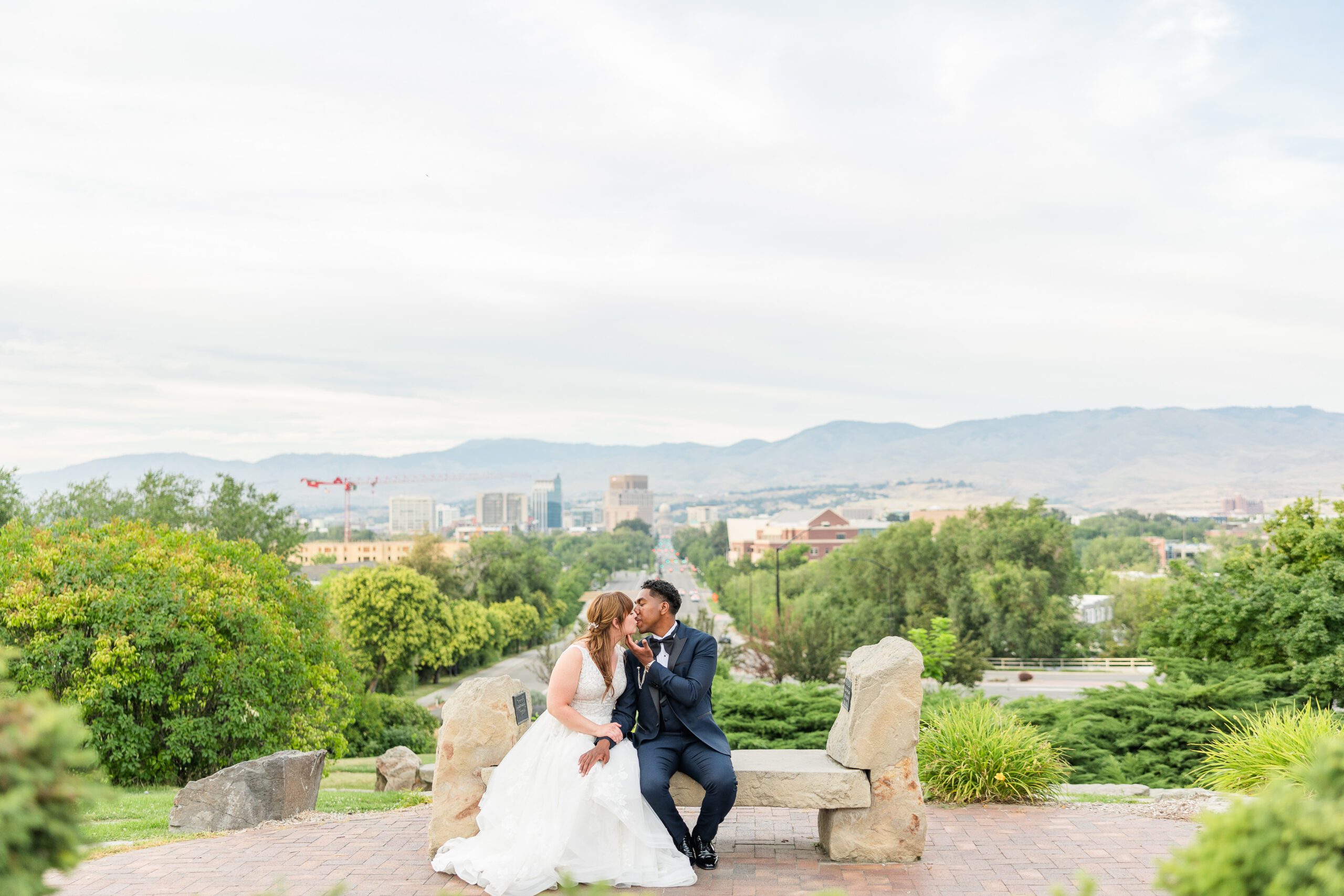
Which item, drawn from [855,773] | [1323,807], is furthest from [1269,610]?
[1323,807]

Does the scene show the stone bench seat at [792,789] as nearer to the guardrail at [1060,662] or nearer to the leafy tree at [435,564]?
the guardrail at [1060,662]

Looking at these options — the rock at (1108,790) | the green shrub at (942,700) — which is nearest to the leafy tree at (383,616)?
the green shrub at (942,700)

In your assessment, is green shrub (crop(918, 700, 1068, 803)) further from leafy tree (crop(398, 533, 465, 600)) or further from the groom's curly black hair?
leafy tree (crop(398, 533, 465, 600))

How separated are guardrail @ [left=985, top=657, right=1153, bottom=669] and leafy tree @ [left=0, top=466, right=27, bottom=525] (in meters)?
42.4

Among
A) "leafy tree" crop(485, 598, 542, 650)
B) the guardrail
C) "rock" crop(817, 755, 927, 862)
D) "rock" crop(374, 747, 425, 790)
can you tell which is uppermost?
"rock" crop(817, 755, 927, 862)

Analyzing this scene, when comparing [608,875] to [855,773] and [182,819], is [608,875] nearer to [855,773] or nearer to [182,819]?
[855,773]

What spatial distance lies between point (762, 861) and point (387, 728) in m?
23.3

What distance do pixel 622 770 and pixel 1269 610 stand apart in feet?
45.3

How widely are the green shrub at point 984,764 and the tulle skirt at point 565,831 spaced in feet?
11.3

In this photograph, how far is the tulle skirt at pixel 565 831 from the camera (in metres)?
6.17

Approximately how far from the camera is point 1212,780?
999 cm

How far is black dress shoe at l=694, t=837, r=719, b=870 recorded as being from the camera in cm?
678

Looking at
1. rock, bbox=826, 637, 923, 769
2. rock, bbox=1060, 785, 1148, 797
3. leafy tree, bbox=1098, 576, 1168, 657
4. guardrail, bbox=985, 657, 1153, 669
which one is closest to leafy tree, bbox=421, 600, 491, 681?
guardrail, bbox=985, 657, 1153, 669

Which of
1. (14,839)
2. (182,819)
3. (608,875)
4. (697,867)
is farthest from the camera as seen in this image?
(182,819)
